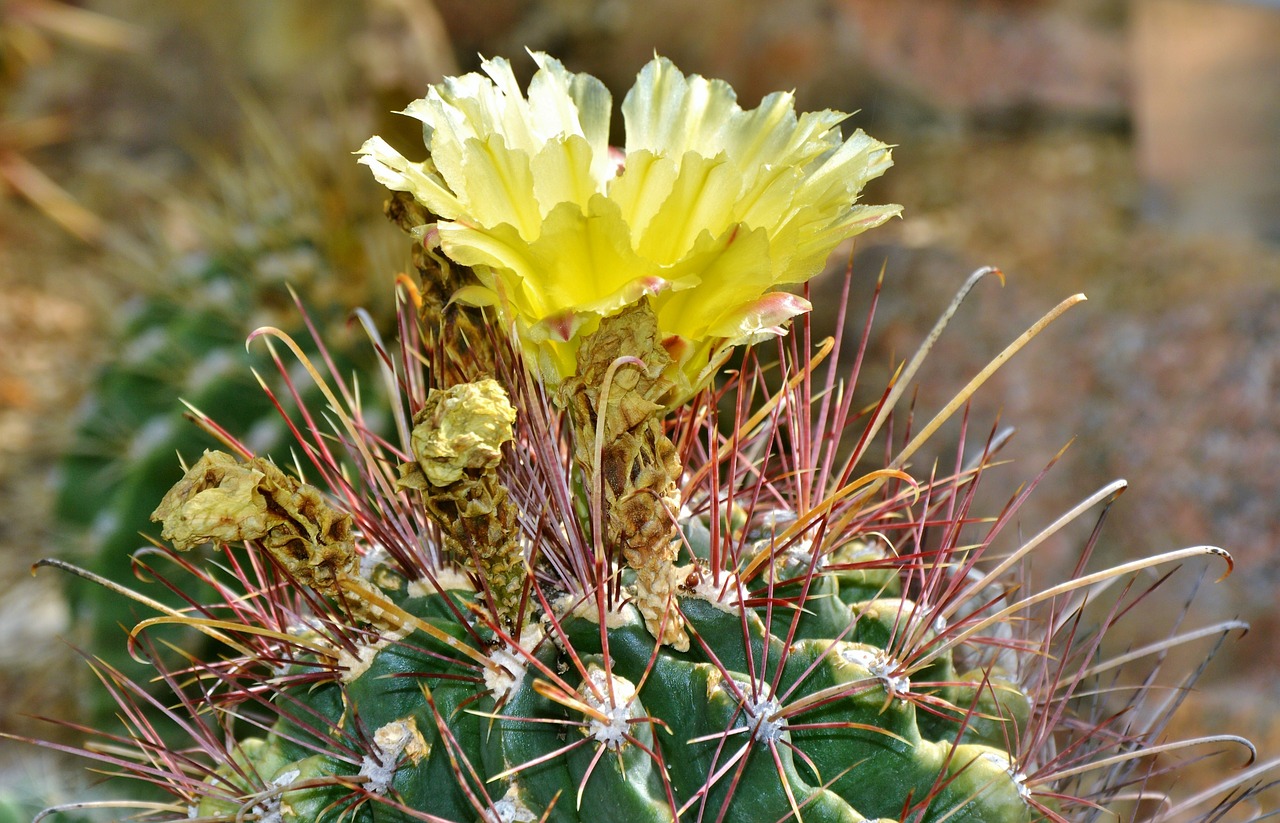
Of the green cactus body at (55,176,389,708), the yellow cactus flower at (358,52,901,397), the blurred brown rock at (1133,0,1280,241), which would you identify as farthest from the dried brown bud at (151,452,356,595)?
the blurred brown rock at (1133,0,1280,241)

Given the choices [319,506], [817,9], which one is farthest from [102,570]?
[817,9]

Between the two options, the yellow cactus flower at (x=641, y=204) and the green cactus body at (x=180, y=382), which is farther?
the green cactus body at (x=180, y=382)

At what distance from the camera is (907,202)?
2.75 m

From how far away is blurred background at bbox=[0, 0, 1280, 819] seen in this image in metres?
1.75

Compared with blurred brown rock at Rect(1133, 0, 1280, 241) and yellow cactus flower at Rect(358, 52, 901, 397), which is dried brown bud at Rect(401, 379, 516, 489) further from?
blurred brown rock at Rect(1133, 0, 1280, 241)

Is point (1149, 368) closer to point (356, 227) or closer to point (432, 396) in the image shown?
point (356, 227)

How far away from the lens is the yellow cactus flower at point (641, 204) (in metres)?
0.59

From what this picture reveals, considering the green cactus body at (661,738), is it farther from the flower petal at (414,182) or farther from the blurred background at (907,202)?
the blurred background at (907,202)

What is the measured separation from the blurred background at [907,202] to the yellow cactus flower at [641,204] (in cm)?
103

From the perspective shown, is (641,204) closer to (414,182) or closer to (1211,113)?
(414,182)

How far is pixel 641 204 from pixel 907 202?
2.26 meters

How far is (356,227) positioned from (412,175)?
119 centimetres

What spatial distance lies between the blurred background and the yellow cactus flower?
103 centimetres

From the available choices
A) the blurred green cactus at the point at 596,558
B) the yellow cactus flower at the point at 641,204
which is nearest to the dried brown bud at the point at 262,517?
the blurred green cactus at the point at 596,558
